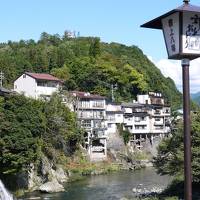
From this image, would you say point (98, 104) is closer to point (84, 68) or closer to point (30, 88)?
point (30, 88)

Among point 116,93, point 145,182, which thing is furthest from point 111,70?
point 145,182

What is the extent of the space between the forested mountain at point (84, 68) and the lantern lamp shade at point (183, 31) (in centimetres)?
5492

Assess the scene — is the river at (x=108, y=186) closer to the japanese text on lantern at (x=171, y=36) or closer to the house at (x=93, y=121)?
the house at (x=93, y=121)

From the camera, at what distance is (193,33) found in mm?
4684

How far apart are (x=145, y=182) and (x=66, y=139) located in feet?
34.5

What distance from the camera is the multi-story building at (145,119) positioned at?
6512 cm

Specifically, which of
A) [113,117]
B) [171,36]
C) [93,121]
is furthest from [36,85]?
[171,36]

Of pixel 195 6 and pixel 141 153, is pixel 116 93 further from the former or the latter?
pixel 195 6

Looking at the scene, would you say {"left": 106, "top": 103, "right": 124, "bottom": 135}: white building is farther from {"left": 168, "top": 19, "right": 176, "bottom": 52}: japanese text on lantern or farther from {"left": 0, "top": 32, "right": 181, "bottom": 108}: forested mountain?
{"left": 168, "top": 19, "right": 176, "bottom": 52}: japanese text on lantern

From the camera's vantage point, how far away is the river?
32.5 m

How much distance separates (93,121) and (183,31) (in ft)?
174

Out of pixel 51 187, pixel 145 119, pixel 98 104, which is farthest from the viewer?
pixel 145 119

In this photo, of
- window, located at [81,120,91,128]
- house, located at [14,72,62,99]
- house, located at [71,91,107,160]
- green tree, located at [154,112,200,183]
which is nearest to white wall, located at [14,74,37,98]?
house, located at [14,72,62,99]

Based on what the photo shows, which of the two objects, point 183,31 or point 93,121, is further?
point 93,121
